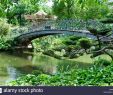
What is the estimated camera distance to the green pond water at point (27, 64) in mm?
19022

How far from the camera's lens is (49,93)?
3230mm

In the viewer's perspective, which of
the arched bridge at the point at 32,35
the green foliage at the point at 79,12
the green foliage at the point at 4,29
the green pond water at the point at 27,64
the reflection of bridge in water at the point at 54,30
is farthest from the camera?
the green foliage at the point at 4,29

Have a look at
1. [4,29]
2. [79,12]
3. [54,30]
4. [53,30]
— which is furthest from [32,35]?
[79,12]

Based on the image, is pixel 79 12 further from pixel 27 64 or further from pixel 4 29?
pixel 27 64

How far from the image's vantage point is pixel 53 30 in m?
26.2

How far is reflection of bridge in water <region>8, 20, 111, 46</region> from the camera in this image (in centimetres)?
2244

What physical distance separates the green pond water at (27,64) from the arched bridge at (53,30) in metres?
1.50

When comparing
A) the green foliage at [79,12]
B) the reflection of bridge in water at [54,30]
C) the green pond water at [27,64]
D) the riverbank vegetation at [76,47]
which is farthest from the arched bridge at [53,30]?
the green foliage at [79,12]

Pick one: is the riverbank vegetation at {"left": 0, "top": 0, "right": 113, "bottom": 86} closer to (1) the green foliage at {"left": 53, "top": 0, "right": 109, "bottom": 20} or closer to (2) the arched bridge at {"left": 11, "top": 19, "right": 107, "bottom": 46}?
(1) the green foliage at {"left": 53, "top": 0, "right": 109, "bottom": 20}

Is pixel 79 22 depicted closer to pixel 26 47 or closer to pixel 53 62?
pixel 53 62

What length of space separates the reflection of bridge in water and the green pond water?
1502mm

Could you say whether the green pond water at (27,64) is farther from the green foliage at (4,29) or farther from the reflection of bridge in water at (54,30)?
the green foliage at (4,29)

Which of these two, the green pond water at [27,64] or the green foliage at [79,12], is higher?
the green foliage at [79,12]

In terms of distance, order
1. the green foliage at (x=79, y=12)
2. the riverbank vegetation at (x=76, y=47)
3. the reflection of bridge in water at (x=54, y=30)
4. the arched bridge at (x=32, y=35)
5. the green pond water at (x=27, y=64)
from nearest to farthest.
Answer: the riverbank vegetation at (x=76, y=47), the green pond water at (x=27, y=64), the reflection of bridge in water at (x=54, y=30), the arched bridge at (x=32, y=35), the green foliage at (x=79, y=12)
